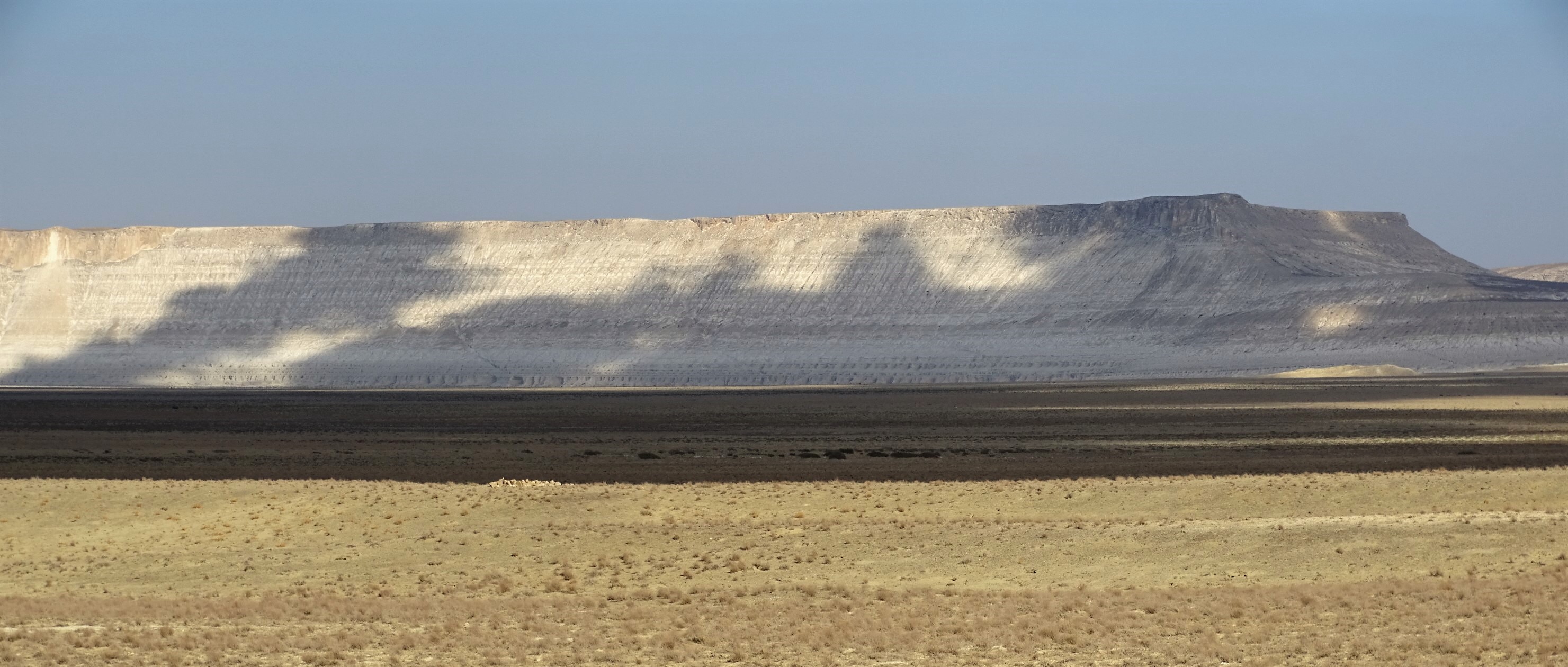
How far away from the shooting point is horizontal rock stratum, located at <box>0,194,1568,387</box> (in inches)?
3679

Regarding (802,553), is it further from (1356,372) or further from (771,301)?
(771,301)

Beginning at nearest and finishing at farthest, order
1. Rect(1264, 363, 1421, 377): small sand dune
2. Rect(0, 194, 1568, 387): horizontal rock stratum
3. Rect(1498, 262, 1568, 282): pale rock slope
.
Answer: Rect(1264, 363, 1421, 377): small sand dune, Rect(0, 194, 1568, 387): horizontal rock stratum, Rect(1498, 262, 1568, 282): pale rock slope

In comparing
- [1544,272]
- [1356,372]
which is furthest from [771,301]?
[1544,272]

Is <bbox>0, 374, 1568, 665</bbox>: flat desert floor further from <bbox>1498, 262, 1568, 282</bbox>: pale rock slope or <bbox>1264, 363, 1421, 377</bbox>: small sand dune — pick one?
<bbox>1498, 262, 1568, 282</bbox>: pale rock slope

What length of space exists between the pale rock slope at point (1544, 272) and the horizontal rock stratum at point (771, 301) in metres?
48.3

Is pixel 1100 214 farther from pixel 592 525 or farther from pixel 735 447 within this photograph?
pixel 592 525

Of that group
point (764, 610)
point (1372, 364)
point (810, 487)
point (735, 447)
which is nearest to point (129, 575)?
point (764, 610)

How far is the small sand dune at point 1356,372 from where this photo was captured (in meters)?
83.5

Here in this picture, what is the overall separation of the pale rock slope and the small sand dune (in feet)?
245

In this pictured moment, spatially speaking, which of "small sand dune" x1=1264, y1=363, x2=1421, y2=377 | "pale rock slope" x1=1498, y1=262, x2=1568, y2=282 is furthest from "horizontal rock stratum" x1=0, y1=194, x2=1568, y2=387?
"pale rock slope" x1=1498, y1=262, x2=1568, y2=282

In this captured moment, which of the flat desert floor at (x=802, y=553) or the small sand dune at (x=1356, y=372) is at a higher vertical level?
the flat desert floor at (x=802, y=553)

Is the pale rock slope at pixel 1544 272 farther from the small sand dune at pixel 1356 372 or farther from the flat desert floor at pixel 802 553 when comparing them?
the flat desert floor at pixel 802 553

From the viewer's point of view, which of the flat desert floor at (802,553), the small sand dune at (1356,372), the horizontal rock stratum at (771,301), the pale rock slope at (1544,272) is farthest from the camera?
the pale rock slope at (1544,272)

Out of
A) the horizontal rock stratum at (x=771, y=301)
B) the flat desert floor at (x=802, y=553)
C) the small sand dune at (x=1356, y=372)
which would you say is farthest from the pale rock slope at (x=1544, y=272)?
the flat desert floor at (x=802, y=553)
